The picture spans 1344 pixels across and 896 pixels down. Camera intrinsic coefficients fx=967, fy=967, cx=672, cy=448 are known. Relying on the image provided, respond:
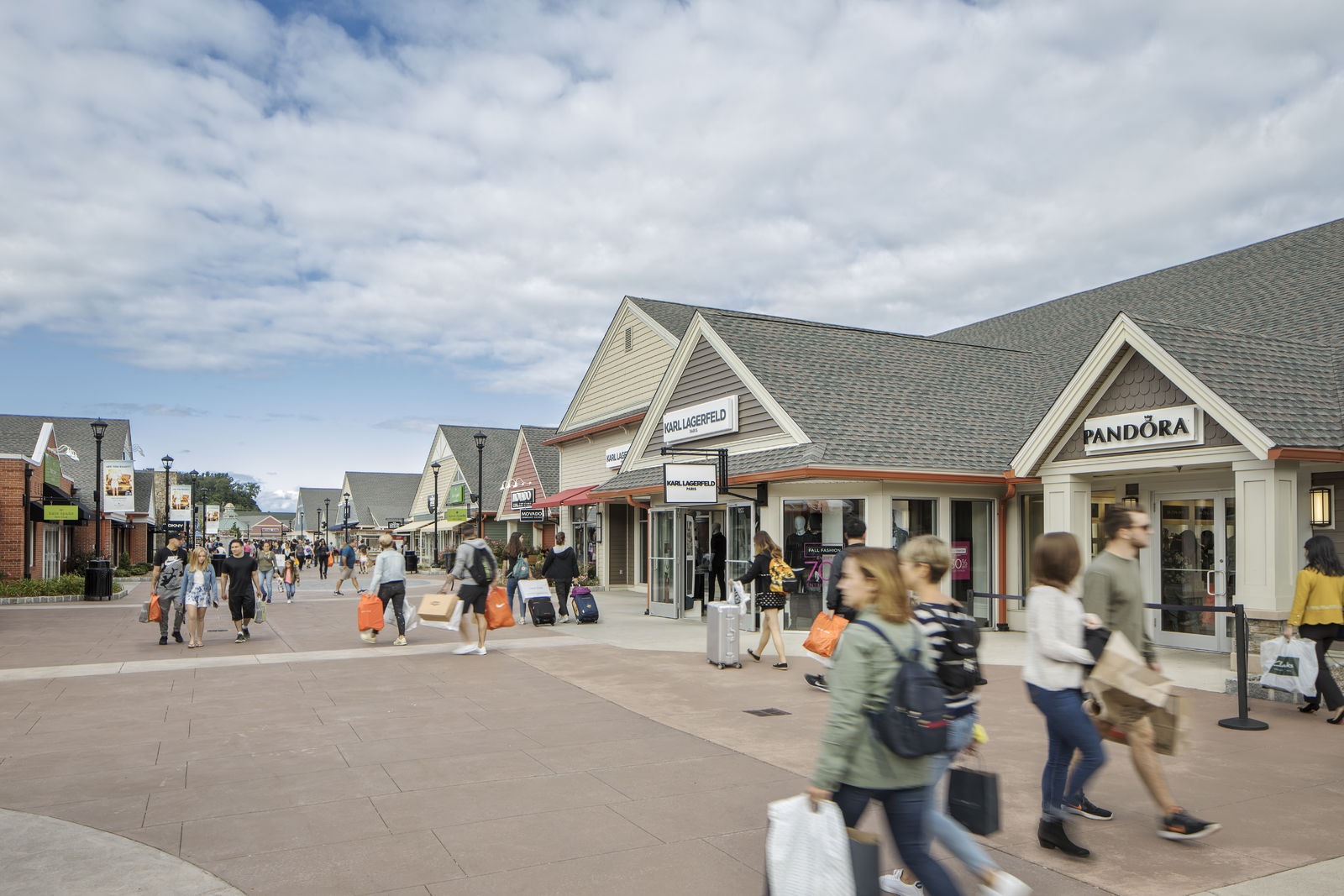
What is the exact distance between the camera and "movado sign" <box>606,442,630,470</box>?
85.6 feet

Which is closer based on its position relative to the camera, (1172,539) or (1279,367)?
(1279,367)

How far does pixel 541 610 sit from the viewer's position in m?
17.9

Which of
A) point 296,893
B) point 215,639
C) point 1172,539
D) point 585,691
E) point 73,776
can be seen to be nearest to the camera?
point 296,893

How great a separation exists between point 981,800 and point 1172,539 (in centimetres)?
1155

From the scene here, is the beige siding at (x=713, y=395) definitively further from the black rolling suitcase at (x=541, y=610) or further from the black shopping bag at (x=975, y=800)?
the black shopping bag at (x=975, y=800)

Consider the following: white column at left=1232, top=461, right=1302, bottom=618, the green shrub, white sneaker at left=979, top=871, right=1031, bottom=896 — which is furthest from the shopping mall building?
the green shrub

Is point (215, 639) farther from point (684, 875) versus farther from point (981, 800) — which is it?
point (981, 800)

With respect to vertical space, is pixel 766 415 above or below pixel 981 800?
above

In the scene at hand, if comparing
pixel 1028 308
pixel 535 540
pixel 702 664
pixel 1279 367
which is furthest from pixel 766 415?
pixel 535 540

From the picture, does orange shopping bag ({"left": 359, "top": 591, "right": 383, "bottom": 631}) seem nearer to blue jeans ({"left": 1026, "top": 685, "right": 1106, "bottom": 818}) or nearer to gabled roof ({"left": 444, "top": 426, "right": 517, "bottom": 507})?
blue jeans ({"left": 1026, "top": 685, "right": 1106, "bottom": 818})

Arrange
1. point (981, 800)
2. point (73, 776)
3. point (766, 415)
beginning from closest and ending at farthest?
point (981, 800), point (73, 776), point (766, 415)

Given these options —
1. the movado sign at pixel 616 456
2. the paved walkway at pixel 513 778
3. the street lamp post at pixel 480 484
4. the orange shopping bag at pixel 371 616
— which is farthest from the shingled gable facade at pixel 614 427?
the paved walkway at pixel 513 778

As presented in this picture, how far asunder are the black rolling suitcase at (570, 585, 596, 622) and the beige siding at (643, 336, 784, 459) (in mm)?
3941

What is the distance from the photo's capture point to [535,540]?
126ft
